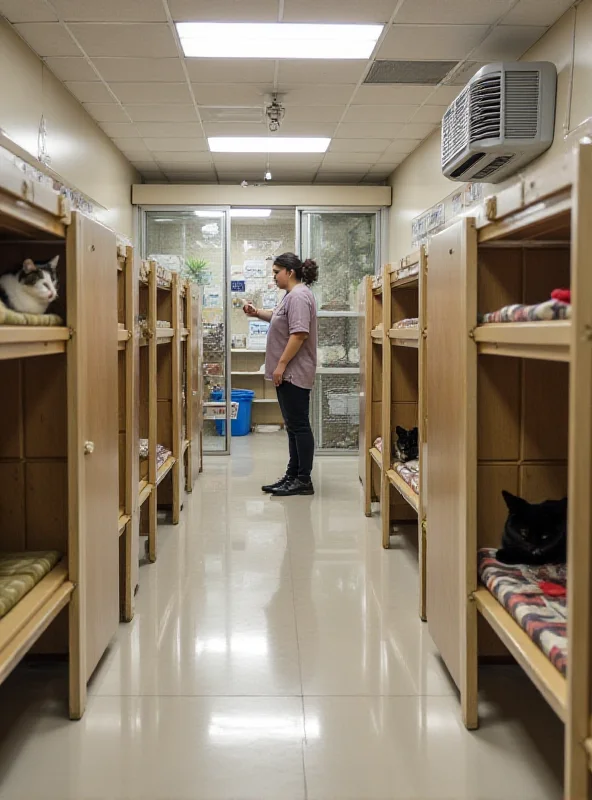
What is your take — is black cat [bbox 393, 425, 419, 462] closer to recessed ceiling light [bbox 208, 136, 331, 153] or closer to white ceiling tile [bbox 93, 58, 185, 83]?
white ceiling tile [bbox 93, 58, 185, 83]

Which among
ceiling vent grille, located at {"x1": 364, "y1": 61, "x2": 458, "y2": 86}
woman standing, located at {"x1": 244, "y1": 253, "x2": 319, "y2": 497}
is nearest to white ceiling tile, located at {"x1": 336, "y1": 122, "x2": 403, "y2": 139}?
ceiling vent grille, located at {"x1": 364, "y1": 61, "x2": 458, "y2": 86}

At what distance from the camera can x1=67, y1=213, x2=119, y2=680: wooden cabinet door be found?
2.19 meters

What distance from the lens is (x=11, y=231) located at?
87.1 inches

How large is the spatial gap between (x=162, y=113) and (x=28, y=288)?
3.90m

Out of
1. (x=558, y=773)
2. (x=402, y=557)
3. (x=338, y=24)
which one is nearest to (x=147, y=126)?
(x=338, y=24)

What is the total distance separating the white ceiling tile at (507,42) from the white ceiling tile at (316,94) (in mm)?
972

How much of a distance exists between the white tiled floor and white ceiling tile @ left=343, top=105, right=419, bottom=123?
3305mm

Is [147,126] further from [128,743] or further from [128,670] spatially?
[128,743]

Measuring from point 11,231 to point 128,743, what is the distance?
146 centimetres

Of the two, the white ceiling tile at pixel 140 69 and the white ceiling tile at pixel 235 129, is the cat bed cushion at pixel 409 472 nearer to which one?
the white ceiling tile at pixel 140 69

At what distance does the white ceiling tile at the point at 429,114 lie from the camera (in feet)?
17.6

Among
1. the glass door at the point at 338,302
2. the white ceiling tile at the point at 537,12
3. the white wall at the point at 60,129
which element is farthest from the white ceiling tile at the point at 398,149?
the white ceiling tile at the point at 537,12

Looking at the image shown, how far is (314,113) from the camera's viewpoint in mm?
5574

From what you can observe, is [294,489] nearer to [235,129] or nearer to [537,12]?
[235,129]
